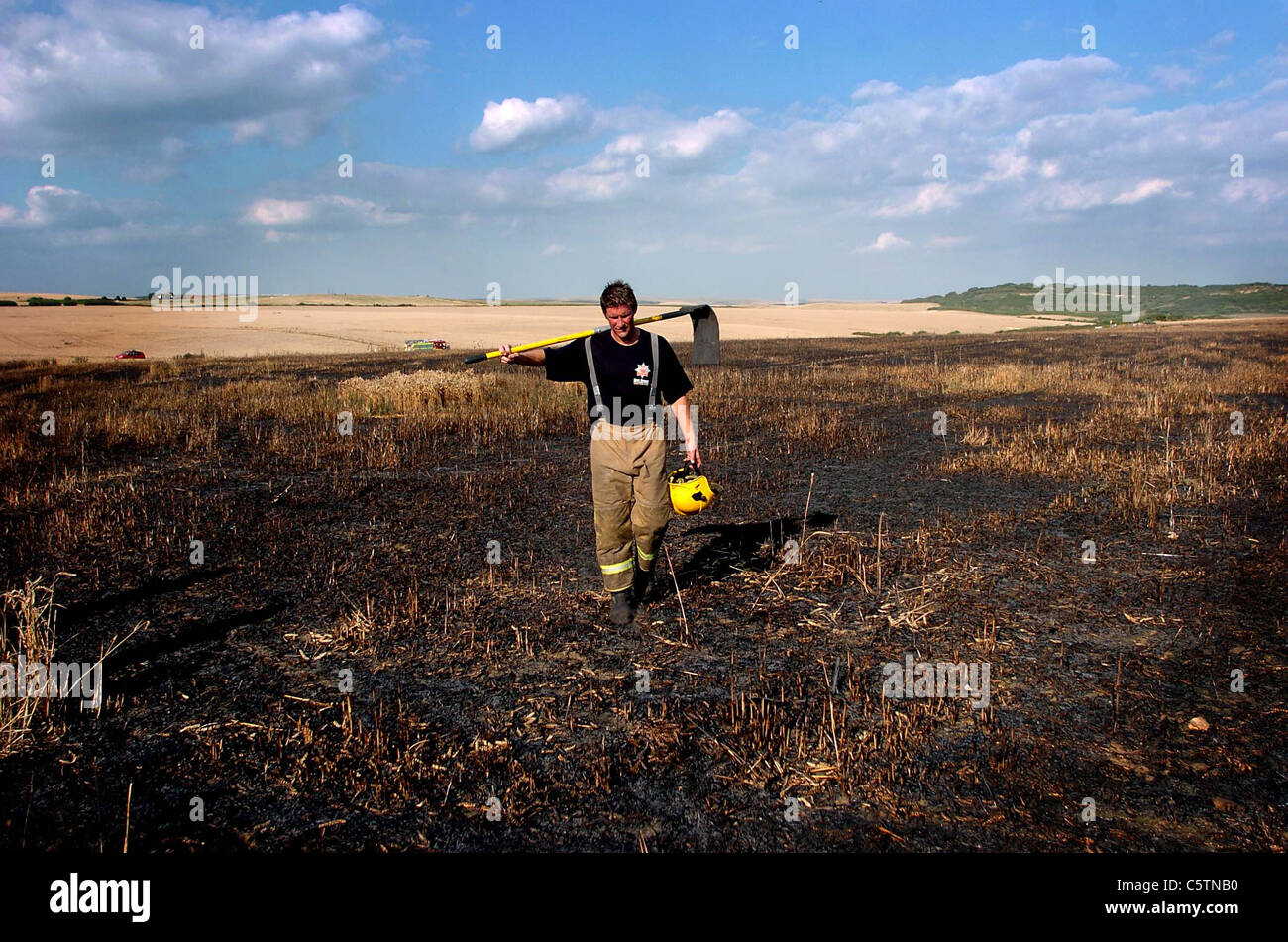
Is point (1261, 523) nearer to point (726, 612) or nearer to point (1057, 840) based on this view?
point (726, 612)

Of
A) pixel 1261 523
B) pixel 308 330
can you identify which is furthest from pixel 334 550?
pixel 308 330

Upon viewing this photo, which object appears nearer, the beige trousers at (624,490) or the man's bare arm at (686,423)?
the beige trousers at (624,490)

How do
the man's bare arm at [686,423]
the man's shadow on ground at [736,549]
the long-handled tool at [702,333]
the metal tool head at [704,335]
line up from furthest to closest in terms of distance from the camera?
1. the man's shadow on ground at [736,549]
2. the metal tool head at [704,335]
3. the long-handled tool at [702,333]
4. the man's bare arm at [686,423]

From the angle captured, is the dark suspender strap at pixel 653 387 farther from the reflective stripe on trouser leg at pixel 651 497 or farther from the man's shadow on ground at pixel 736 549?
the man's shadow on ground at pixel 736 549

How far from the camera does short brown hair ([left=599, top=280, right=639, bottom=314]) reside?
544cm

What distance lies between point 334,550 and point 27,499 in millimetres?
4382

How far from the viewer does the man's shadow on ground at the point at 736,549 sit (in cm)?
686

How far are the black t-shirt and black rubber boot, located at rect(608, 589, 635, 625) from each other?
1263mm

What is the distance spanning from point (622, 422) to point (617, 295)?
884mm

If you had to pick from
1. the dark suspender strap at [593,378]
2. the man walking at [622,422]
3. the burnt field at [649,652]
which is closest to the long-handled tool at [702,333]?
the man walking at [622,422]

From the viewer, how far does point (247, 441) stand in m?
13.0

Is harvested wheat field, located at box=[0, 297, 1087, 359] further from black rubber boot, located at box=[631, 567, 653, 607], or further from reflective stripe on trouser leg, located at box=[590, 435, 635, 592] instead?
reflective stripe on trouser leg, located at box=[590, 435, 635, 592]

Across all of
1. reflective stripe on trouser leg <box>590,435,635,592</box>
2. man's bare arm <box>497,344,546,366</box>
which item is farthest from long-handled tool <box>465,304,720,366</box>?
reflective stripe on trouser leg <box>590,435,635,592</box>

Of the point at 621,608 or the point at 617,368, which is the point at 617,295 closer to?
the point at 617,368
